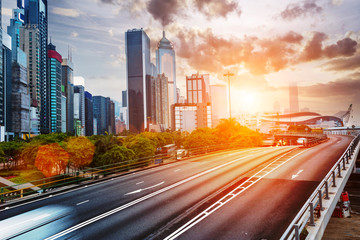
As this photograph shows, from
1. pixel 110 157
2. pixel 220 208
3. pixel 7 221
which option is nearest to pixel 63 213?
pixel 7 221

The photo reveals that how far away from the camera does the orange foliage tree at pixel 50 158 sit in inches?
1403

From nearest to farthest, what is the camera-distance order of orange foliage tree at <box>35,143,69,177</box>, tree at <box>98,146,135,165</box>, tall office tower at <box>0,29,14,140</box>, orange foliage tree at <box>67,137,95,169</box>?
orange foliage tree at <box>67,137,95,169</box> → tree at <box>98,146,135,165</box> → orange foliage tree at <box>35,143,69,177</box> → tall office tower at <box>0,29,14,140</box>

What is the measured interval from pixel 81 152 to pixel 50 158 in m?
4.94

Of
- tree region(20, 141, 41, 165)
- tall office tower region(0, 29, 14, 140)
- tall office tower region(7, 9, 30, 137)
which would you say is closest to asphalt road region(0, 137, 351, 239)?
tree region(20, 141, 41, 165)

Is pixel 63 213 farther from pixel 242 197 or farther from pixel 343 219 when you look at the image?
pixel 343 219

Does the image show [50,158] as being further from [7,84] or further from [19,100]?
[7,84]

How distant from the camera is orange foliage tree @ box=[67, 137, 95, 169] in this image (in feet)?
115

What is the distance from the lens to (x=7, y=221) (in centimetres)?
1387

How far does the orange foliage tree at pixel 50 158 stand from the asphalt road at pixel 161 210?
16.0m

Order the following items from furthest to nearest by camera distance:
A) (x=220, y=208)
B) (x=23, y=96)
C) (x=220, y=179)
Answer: (x=23, y=96) < (x=220, y=179) < (x=220, y=208)

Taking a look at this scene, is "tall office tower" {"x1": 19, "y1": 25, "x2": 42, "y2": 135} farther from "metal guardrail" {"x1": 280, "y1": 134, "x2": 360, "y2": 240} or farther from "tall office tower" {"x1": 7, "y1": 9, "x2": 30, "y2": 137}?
"metal guardrail" {"x1": 280, "y1": 134, "x2": 360, "y2": 240}

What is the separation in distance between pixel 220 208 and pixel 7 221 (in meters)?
11.5

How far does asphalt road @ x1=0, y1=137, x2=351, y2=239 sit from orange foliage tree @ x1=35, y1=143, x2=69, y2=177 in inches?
630

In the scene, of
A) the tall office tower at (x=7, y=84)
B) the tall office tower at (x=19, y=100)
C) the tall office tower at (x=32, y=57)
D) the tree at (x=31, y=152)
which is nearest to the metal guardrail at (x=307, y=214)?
the tree at (x=31, y=152)
